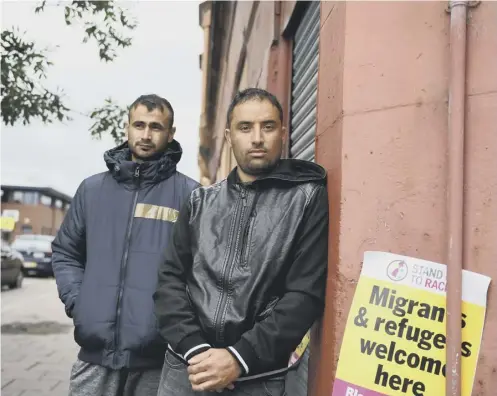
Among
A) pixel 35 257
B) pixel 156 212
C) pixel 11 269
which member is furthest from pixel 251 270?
pixel 35 257

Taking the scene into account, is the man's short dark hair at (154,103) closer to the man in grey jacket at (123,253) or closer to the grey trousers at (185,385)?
the man in grey jacket at (123,253)

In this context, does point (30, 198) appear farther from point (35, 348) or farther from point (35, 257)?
point (35, 348)

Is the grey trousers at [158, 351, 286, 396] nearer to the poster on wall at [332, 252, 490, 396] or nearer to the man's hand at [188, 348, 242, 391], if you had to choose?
the man's hand at [188, 348, 242, 391]

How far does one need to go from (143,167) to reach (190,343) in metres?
0.98

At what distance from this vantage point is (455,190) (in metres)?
1.93

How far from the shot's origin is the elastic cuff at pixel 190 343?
2.04 metres

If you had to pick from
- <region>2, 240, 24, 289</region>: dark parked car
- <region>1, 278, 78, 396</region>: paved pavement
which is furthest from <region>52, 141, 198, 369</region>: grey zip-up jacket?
<region>2, 240, 24, 289</region>: dark parked car

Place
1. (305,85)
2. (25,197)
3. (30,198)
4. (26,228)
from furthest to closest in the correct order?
(30,198)
(25,197)
(26,228)
(305,85)

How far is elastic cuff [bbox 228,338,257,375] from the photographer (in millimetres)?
1971

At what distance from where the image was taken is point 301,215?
2.18 metres

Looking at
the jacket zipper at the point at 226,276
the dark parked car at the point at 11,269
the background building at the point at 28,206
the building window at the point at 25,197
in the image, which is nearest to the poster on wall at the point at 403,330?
the jacket zipper at the point at 226,276

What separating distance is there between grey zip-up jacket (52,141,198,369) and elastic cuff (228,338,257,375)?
23.7 inches

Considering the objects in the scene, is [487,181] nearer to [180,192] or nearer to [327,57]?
[327,57]

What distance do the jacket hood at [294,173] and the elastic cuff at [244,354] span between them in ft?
2.19
